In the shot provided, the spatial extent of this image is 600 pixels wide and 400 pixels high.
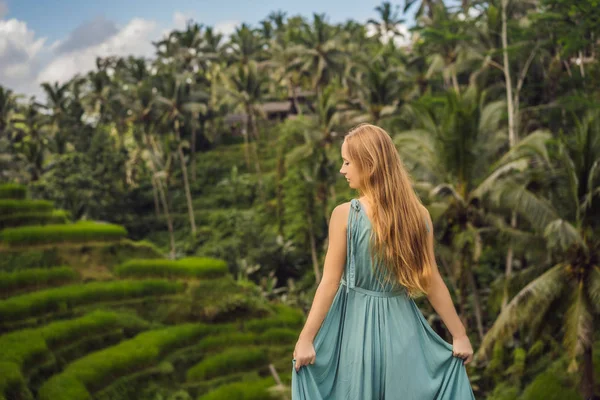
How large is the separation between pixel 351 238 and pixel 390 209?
6.8 inches

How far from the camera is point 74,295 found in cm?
1766

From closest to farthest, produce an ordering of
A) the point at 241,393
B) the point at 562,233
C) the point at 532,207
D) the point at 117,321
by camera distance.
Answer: the point at 562,233, the point at 532,207, the point at 241,393, the point at 117,321

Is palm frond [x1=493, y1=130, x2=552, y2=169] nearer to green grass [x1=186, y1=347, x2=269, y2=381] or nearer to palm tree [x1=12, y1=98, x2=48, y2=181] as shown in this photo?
green grass [x1=186, y1=347, x2=269, y2=381]

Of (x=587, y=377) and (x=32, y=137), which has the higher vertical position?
(x=32, y=137)

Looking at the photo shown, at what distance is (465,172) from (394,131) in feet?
30.8

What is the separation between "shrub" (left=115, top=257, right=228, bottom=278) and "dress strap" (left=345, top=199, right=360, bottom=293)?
61.8ft

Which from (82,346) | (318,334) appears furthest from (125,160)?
(318,334)

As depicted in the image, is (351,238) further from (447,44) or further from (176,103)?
(176,103)

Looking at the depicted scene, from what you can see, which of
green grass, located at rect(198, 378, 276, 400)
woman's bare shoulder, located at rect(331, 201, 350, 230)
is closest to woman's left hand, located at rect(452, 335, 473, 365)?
woman's bare shoulder, located at rect(331, 201, 350, 230)

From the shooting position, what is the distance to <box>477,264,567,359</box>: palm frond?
12.8 meters

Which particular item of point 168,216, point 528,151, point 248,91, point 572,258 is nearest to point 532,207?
point 572,258

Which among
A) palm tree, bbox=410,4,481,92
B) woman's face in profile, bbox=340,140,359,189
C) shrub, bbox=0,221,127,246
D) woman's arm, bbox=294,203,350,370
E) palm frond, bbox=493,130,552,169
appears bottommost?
shrub, bbox=0,221,127,246

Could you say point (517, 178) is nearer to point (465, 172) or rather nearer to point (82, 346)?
point (465, 172)

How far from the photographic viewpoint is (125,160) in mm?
40500
